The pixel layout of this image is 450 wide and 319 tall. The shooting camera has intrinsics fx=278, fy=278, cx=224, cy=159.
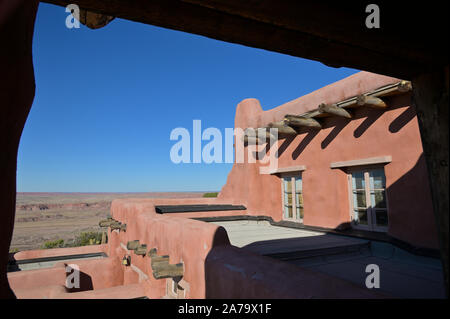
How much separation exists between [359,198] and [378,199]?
55 cm

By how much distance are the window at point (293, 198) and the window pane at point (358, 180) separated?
193 centimetres

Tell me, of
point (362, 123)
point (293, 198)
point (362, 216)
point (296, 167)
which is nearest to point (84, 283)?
point (293, 198)

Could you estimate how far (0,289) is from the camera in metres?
1.24

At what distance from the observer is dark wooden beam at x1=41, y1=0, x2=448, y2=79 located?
1.65 metres

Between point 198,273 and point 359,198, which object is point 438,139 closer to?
point 198,273

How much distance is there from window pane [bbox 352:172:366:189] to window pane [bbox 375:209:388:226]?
0.70 metres

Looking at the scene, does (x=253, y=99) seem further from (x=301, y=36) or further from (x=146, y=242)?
(x=301, y=36)

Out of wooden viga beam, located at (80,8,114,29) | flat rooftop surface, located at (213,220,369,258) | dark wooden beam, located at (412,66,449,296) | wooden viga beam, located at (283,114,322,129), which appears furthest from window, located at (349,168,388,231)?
wooden viga beam, located at (80,8,114,29)

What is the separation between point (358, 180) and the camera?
673 cm

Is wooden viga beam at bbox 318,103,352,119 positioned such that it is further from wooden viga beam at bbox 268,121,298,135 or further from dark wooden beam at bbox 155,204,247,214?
dark wooden beam at bbox 155,204,247,214

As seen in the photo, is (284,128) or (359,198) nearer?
(359,198)

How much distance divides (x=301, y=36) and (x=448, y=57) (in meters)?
1.16

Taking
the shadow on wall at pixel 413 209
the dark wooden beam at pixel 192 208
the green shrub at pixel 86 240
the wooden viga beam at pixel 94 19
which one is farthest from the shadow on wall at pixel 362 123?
Result: the green shrub at pixel 86 240
